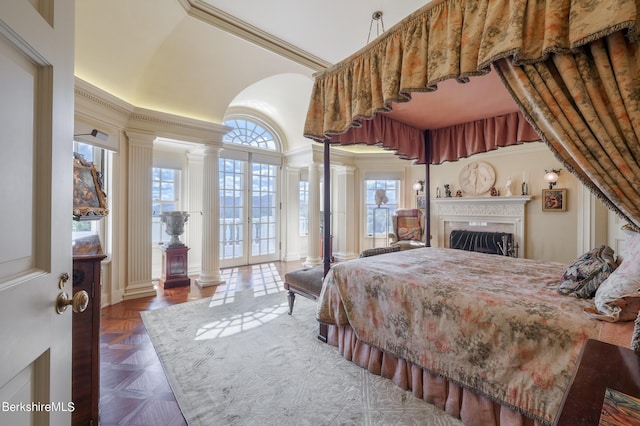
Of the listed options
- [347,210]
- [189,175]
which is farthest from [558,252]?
[189,175]

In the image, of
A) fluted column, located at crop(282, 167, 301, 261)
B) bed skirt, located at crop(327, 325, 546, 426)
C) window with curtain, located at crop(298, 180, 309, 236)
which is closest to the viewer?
bed skirt, located at crop(327, 325, 546, 426)

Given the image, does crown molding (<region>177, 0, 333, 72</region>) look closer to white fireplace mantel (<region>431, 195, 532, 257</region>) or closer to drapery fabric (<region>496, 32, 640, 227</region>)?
drapery fabric (<region>496, 32, 640, 227</region>)

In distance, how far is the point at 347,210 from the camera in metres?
6.30

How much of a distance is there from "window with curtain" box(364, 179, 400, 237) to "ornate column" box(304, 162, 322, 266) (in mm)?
1511

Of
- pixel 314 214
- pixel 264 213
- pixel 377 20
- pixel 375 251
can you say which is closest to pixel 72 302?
pixel 375 251

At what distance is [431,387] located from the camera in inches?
64.2

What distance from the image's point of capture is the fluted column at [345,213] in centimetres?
629

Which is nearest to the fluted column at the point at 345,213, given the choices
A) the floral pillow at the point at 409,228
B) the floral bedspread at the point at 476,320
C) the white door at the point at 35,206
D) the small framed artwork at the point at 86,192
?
the floral pillow at the point at 409,228

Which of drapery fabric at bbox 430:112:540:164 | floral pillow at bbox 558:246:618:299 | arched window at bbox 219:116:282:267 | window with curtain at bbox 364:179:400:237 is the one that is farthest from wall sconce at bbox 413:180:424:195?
floral pillow at bbox 558:246:618:299

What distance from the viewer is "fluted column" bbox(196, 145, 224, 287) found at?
4.12 meters

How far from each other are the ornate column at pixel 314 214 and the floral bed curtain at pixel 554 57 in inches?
160

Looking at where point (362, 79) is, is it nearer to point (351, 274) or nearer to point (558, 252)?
point (351, 274)

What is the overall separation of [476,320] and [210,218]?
149 inches
